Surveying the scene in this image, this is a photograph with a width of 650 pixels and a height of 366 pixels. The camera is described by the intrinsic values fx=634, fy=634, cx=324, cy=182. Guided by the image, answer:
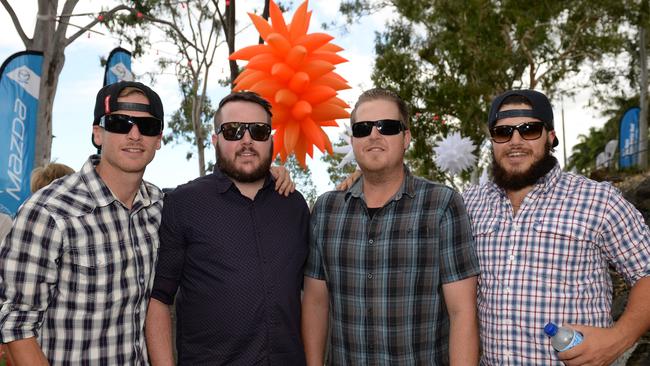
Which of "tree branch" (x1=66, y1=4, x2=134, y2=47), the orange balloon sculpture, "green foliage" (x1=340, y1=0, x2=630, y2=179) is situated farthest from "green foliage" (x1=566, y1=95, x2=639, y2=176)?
the orange balloon sculpture

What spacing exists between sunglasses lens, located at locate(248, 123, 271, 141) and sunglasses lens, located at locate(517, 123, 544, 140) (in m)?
1.37

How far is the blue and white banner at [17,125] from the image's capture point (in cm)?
1414

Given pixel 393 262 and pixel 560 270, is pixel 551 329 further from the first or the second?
pixel 393 262

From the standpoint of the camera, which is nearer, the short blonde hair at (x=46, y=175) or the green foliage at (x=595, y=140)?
the short blonde hair at (x=46, y=175)

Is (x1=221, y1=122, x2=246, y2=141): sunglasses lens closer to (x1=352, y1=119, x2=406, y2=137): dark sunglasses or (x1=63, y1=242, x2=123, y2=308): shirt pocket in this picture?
(x1=352, y1=119, x2=406, y2=137): dark sunglasses

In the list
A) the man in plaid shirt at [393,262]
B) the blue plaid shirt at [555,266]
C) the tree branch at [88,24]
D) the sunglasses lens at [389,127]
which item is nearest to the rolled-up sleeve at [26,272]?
the man in plaid shirt at [393,262]

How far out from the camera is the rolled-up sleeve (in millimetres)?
2740

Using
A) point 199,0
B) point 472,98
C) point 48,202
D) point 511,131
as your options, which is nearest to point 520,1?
point 472,98

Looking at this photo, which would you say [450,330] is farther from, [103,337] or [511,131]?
[103,337]

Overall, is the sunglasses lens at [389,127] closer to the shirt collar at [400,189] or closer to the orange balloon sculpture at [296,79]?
the shirt collar at [400,189]

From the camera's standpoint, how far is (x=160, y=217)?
10.9 ft

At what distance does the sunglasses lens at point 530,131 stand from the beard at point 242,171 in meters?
1.38

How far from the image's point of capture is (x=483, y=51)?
20.1 meters

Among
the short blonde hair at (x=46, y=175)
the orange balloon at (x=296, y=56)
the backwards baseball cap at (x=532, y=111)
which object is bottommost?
the short blonde hair at (x=46, y=175)
